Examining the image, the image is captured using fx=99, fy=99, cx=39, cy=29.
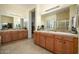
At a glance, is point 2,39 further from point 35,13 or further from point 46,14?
point 46,14

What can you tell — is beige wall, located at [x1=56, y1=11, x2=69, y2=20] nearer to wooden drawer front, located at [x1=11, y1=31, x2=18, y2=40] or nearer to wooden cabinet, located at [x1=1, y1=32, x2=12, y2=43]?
wooden drawer front, located at [x1=11, y1=31, x2=18, y2=40]

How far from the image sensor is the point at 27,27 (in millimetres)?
2424

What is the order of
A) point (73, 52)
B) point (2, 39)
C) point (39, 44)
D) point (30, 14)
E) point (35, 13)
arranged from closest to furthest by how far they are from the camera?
1. point (73, 52)
2. point (2, 39)
3. point (30, 14)
4. point (35, 13)
5. point (39, 44)

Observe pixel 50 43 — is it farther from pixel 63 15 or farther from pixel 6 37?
pixel 6 37

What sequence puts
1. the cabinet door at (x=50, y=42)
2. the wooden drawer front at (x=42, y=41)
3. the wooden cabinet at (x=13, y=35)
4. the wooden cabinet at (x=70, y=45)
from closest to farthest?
the wooden cabinet at (x=70, y=45), the wooden cabinet at (x=13, y=35), the cabinet door at (x=50, y=42), the wooden drawer front at (x=42, y=41)

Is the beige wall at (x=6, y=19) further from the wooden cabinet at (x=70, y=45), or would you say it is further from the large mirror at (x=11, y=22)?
the wooden cabinet at (x=70, y=45)

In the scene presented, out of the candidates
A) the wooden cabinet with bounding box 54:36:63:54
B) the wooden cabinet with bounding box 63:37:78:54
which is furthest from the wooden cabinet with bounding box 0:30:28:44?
the wooden cabinet with bounding box 63:37:78:54

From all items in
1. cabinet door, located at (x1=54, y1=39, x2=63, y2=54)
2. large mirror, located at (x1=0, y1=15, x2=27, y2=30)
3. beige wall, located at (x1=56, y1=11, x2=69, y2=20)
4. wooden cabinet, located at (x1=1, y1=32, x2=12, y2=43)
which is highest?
beige wall, located at (x1=56, y1=11, x2=69, y2=20)

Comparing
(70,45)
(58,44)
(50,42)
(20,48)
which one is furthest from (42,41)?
(70,45)

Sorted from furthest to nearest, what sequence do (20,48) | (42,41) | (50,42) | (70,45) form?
(42,41)
(50,42)
(20,48)
(70,45)

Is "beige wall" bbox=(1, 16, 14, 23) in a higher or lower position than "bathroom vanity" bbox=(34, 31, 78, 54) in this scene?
higher

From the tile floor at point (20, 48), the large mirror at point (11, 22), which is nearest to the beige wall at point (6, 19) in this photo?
the large mirror at point (11, 22)
